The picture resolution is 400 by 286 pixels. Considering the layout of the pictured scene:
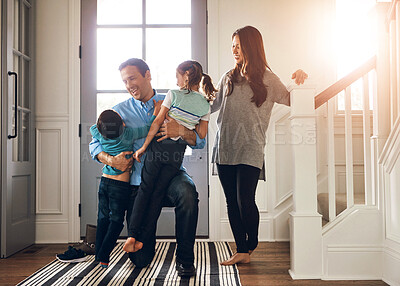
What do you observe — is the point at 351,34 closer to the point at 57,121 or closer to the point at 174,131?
the point at 174,131

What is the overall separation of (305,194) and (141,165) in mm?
990

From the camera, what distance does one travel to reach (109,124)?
7.58 ft

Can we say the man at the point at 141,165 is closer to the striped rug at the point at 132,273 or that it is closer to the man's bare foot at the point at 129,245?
the striped rug at the point at 132,273

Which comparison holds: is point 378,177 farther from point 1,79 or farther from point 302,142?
point 1,79

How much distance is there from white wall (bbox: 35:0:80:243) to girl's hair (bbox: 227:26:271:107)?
5.29 feet

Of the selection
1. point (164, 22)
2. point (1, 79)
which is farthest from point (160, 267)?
point (164, 22)

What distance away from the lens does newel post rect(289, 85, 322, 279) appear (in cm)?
229

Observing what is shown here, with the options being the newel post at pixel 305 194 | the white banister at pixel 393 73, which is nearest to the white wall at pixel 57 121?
the newel post at pixel 305 194

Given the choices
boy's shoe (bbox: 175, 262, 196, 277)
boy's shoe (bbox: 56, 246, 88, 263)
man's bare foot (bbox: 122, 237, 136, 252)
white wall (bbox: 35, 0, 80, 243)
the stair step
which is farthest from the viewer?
white wall (bbox: 35, 0, 80, 243)

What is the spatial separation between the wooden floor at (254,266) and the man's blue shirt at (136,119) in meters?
0.81

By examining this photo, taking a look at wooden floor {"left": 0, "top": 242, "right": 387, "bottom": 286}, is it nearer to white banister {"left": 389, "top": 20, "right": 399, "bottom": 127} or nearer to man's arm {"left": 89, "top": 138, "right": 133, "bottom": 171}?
man's arm {"left": 89, "top": 138, "right": 133, "bottom": 171}

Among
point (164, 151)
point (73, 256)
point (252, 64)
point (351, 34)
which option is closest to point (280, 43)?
point (351, 34)

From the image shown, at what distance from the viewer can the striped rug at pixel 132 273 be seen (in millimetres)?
2209

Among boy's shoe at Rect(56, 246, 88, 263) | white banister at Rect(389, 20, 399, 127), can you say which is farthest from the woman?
boy's shoe at Rect(56, 246, 88, 263)
